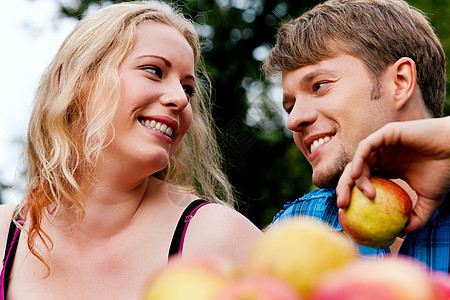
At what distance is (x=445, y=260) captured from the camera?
174 cm

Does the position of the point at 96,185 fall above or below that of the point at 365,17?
below

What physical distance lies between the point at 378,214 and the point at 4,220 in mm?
1853

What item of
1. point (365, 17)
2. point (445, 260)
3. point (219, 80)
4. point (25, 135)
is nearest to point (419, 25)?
point (365, 17)

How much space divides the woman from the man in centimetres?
49

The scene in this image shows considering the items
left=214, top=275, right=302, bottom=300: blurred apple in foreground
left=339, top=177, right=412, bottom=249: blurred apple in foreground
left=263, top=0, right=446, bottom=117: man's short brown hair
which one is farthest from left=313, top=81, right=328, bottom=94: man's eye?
left=214, top=275, right=302, bottom=300: blurred apple in foreground

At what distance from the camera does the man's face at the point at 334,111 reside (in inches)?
83.7

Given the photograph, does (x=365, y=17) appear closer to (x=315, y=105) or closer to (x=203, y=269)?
(x=315, y=105)

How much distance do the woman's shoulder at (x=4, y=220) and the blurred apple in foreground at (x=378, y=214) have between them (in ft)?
5.55

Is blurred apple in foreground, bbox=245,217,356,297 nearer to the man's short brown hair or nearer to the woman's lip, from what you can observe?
the woman's lip

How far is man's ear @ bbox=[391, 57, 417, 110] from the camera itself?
2201mm

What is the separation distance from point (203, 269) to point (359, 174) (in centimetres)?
74

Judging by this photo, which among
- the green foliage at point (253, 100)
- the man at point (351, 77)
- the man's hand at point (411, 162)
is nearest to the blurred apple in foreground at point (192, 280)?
the man's hand at point (411, 162)

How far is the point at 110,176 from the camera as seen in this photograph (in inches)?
85.1

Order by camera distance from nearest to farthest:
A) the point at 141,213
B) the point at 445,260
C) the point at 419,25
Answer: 1. the point at 445,260
2. the point at 141,213
3. the point at 419,25
